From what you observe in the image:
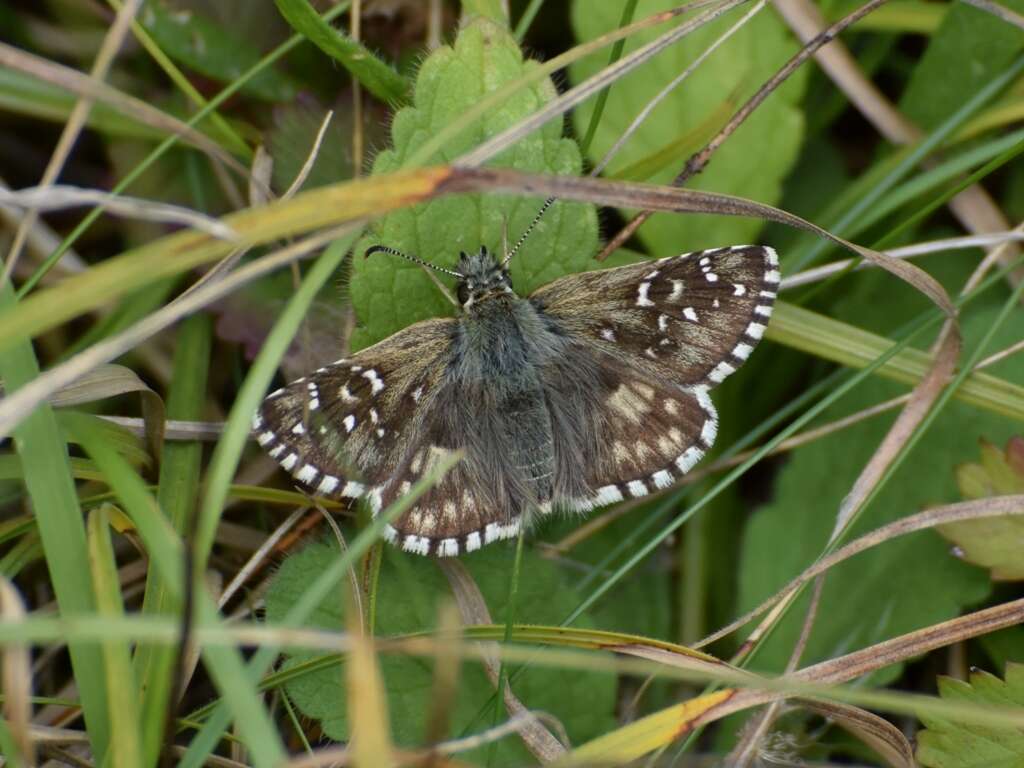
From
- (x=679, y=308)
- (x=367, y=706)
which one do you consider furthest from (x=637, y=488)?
(x=367, y=706)

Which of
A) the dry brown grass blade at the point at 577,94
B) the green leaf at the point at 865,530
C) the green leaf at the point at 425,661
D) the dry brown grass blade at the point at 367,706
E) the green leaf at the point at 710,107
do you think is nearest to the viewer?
the dry brown grass blade at the point at 367,706

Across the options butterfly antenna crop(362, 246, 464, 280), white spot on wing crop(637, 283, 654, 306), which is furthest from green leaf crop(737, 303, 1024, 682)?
butterfly antenna crop(362, 246, 464, 280)

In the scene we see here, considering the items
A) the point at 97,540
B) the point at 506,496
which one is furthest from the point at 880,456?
the point at 97,540

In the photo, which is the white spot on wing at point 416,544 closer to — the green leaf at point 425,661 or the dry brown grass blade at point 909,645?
the green leaf at point 425,661

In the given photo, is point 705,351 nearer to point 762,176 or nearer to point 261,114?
point 762,176

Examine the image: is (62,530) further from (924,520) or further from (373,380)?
(924,520)

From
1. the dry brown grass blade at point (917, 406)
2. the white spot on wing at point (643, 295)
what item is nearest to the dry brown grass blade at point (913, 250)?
the dry brown grass blade at point (917, 406)
